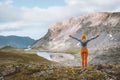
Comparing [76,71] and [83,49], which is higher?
[83,49]

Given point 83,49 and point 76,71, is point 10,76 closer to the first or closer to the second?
point 76,71

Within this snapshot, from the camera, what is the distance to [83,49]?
29.7m

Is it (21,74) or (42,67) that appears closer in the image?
(21,74)

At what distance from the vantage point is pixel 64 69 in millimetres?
24359

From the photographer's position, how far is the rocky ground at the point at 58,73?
75.0 feet

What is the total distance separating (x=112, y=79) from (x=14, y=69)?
7532 millimetres

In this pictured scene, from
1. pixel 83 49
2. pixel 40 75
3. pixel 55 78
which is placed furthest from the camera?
pixel 83 49

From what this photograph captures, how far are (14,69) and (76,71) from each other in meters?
5.01

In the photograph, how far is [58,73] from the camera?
23.6m

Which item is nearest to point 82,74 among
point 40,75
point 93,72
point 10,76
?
point 93,72

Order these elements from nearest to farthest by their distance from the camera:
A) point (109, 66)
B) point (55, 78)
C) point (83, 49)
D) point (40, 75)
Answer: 1. point (55, 78)
2. point (40, 75)
3. point (109, 66)
4. point (83, 49)

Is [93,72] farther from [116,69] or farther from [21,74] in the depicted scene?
[21,74]

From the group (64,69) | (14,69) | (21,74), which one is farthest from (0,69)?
(64,69)

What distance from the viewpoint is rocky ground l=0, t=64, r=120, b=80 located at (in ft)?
75.0
